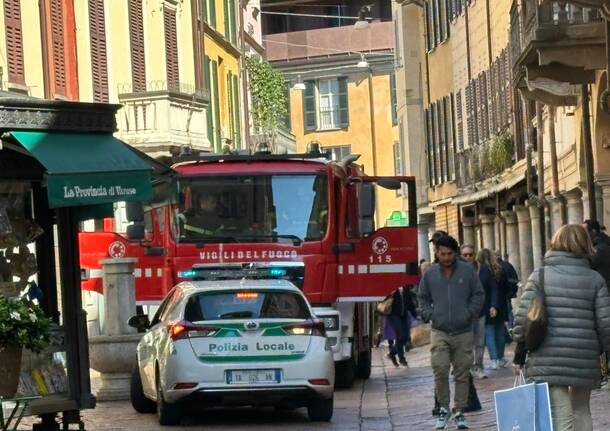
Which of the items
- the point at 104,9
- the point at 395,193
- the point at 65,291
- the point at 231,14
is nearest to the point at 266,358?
the point at 65,291

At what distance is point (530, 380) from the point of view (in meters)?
12.1

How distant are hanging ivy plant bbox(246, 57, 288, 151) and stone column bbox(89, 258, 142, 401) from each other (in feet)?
104

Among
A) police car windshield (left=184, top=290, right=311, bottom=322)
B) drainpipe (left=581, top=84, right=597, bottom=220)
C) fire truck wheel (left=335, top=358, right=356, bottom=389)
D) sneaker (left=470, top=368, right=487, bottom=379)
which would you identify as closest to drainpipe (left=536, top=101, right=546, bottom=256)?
drainpipe (left=581, top=84, right=597, bottom=220)

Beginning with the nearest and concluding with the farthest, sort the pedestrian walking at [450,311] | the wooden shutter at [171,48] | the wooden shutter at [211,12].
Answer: the pedestrian walking at [450,311]
the wooden shutter at [171,48]
the wooden shutter at [211,12]

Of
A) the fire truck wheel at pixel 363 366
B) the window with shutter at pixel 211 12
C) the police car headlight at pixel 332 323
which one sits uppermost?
the window with shutter at pixel 211 12

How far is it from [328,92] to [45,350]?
6450 centimetres

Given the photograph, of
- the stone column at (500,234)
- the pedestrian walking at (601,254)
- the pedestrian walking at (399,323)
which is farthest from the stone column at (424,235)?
the pedestrian walking at (601,254)

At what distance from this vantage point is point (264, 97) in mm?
56469

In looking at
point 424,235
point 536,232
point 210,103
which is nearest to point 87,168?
point 536,232

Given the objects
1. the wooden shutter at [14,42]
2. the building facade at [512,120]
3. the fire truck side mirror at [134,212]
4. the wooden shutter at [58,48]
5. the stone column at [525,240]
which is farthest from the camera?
the stone column at [525,240]

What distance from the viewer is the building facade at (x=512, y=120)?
2475 centimetres

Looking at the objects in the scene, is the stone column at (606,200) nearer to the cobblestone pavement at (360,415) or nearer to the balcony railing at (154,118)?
the cobblestone pavement at (360,415)

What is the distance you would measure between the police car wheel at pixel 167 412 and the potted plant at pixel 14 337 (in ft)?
14.4

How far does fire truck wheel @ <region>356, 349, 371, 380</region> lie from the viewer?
25.7 meters
